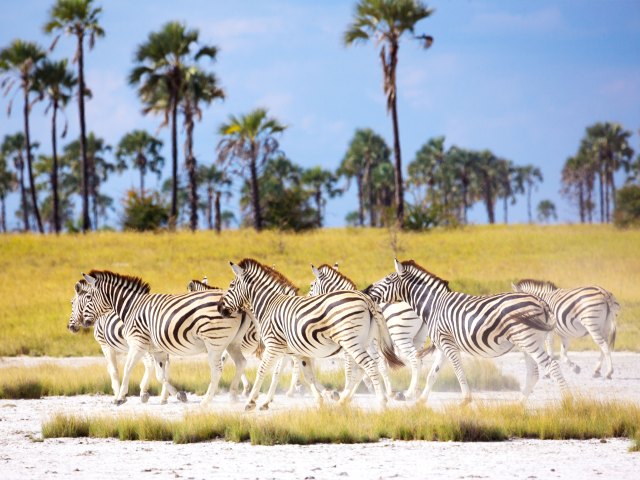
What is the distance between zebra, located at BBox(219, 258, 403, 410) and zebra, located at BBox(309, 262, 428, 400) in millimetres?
911

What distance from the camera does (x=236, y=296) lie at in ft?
42.3

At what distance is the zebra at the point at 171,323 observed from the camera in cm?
1302

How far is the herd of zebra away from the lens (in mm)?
12016

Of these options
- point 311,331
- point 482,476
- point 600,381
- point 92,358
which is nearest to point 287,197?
point 92,358

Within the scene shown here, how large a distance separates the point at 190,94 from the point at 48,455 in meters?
43.7

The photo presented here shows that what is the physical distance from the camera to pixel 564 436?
1062 centimetres

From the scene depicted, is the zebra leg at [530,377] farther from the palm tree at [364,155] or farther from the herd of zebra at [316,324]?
the palm tree at [364,155]

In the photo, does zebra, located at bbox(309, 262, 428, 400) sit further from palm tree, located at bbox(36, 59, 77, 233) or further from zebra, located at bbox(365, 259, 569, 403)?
palm tree, located at bbox(36, 59, 77, 233)

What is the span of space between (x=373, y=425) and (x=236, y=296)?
294 cm

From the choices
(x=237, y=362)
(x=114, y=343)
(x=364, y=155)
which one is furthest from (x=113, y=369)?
(x=364, y=155)

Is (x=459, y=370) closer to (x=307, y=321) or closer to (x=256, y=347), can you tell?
(x=307, y=321)

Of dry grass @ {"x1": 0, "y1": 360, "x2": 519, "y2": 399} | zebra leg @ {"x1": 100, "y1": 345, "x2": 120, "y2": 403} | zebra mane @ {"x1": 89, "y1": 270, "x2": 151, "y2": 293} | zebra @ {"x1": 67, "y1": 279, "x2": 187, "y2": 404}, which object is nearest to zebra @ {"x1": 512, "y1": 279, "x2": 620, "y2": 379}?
dry grass @ {"x1": 0, "y1": 360, "x2": 519, "y2": 399}

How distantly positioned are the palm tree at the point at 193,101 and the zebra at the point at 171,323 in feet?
116

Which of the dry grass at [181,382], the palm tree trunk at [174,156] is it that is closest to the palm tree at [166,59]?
the palm tree trunk at [174,156]
